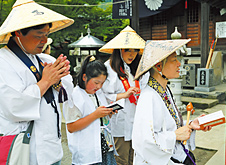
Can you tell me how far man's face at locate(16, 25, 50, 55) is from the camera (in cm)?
177

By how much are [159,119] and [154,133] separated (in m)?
0.13

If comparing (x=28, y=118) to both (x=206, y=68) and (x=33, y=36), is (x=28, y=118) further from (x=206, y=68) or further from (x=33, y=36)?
(x=206, y=68)

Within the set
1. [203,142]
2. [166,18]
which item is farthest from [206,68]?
[203,142]

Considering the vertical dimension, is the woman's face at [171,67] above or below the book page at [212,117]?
above

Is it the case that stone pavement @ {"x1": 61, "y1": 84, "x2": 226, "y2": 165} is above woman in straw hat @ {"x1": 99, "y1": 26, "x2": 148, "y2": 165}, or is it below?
below

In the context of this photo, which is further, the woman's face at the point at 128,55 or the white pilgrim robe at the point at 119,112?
the woman's face at the point at 128,55

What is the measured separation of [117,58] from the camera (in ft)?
10.5

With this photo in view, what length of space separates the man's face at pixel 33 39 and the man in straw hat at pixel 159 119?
33.0 inches

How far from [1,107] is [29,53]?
0.49 metres

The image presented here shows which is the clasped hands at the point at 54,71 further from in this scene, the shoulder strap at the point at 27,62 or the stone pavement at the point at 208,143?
the stone pavement at the point at 208,143

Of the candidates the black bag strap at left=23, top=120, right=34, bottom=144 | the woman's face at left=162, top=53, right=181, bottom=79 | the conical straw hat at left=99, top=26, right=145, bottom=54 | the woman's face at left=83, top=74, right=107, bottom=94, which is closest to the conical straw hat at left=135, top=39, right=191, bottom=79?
the woman's face at left=162, top=53, right=181, bottom=79

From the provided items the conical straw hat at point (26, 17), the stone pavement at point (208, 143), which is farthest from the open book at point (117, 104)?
the stone pavement at point (208, 143)

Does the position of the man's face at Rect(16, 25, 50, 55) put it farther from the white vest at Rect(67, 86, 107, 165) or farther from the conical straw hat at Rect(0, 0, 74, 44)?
the white vest at Rect(67, 86, 107, 165)

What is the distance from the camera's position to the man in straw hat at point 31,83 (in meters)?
1.66
